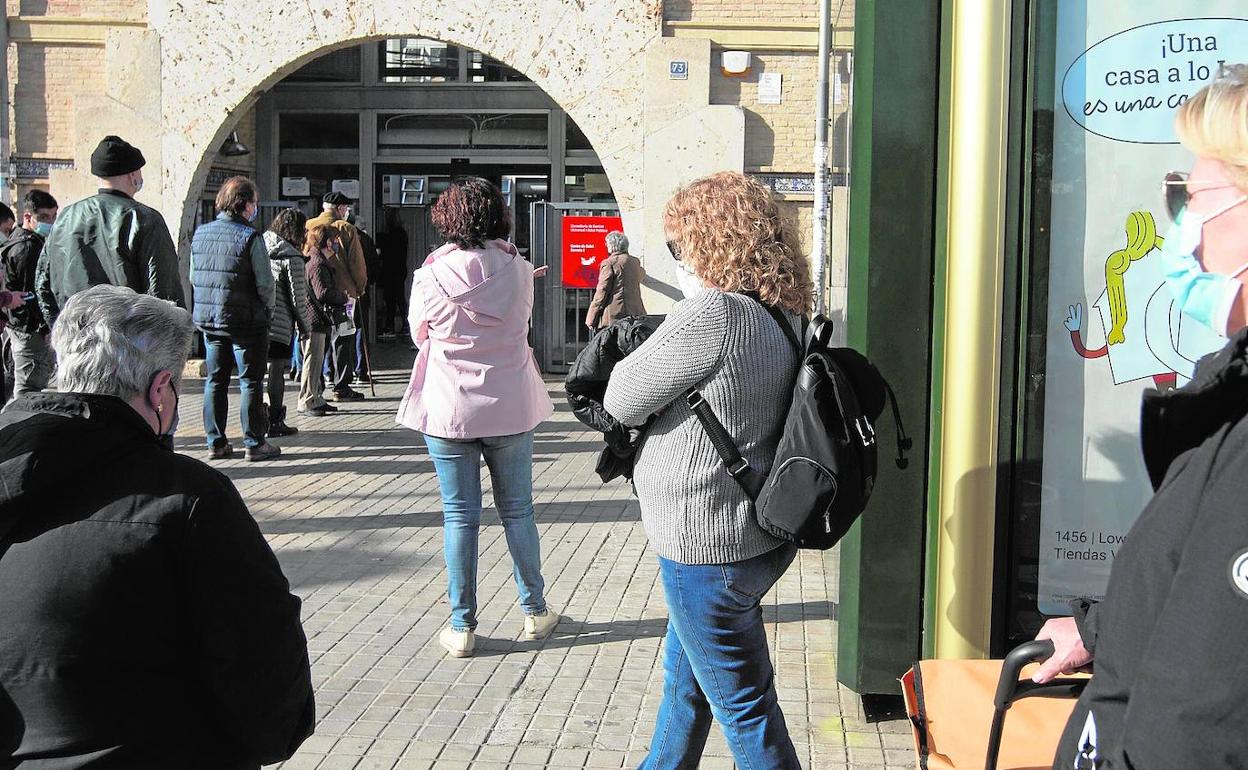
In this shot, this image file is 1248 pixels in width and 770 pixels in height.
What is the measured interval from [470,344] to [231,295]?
14.8 feet

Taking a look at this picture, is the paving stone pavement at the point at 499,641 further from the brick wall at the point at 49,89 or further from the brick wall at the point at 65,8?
the brick wall at the point at 65,8

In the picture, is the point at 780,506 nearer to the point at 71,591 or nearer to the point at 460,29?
the point at 71,591

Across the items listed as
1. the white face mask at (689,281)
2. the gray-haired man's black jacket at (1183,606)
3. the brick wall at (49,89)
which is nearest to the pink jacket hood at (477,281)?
the white face mask at (689,281)

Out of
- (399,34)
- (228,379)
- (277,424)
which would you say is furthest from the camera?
(399,34)

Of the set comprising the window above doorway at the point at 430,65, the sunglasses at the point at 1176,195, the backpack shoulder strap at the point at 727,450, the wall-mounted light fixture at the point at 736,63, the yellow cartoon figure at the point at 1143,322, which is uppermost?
the window above doorway at the point at 430,65

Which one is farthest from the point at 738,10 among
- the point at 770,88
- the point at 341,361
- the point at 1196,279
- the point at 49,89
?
the point at 1196,279

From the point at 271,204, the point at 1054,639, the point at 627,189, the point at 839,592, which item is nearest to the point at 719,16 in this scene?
the point at 627,189

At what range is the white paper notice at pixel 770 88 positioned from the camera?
47.6ft

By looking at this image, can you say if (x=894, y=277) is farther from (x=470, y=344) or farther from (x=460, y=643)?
(x=460, y=643)

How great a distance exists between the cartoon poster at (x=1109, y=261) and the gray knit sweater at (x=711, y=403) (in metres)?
1.11

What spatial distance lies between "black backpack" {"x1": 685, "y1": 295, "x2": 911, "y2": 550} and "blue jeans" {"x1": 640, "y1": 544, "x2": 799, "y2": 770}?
0.18m

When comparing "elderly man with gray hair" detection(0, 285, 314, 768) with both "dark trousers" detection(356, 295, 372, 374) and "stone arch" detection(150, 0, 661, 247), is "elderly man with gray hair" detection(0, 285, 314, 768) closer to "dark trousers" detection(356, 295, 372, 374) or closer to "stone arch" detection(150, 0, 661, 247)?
"dark trousers" detection(356, 295, 372, 374)

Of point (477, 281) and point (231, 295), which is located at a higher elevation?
point (477, 281)

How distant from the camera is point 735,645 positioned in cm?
302
